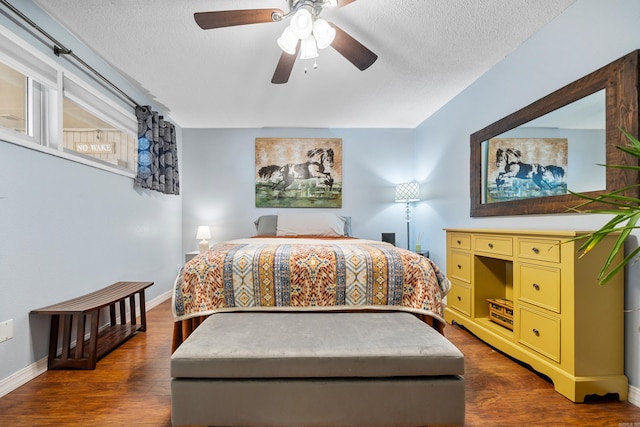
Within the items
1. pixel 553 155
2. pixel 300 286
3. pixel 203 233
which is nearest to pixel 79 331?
pixel 300 286

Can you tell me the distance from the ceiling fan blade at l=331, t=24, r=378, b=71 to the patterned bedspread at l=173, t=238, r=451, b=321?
1.33m

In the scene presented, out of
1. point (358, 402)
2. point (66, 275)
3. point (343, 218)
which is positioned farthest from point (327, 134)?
point (358, 402)

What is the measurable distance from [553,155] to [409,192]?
199 cm

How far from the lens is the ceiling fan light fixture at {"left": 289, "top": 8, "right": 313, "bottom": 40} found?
5.26ft

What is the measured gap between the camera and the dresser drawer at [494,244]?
81.5 inches

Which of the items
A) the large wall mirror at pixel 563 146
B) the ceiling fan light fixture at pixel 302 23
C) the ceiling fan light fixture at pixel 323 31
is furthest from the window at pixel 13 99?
the large wall mirror at pixel 563 146

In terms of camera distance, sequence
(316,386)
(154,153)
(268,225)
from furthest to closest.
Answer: (268,225), (154,153), (316,386)

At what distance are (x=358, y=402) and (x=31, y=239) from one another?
2.12 meters

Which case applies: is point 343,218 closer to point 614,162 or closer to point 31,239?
point 614,162

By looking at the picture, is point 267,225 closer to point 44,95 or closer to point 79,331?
point 79,331

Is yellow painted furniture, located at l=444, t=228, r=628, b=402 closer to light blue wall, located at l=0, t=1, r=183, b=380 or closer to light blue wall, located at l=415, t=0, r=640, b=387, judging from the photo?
light blue wall, located at l=415, t=0, r=640, b=387

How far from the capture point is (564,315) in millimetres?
1628

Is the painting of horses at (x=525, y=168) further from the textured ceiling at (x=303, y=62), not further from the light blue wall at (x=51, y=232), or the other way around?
the light blue wall at (x=51, y=232)

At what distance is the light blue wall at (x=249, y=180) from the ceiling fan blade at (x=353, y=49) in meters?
2.28
